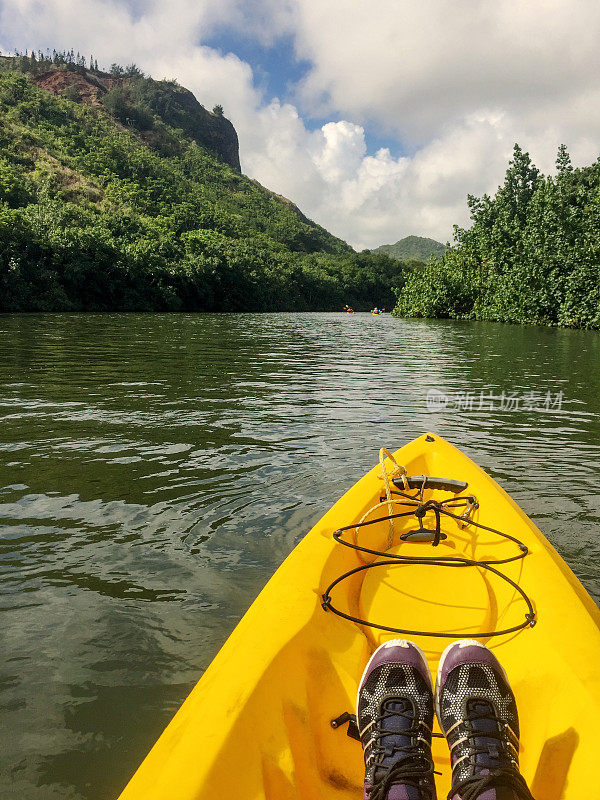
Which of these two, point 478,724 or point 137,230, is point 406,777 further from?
point 137,230

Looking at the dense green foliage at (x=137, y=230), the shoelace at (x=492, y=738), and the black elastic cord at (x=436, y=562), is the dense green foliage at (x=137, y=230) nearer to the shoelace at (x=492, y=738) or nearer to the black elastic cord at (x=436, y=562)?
the black elastic cord at (x=436, y=562)

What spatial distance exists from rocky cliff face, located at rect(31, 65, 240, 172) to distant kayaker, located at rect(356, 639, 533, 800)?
119 meters

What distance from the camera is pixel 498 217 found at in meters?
46.3

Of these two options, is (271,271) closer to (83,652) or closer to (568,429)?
(568,429)

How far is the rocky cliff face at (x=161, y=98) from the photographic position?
10668 centimetres

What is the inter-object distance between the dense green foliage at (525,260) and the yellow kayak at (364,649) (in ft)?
110

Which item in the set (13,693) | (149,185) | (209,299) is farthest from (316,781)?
(149,185)

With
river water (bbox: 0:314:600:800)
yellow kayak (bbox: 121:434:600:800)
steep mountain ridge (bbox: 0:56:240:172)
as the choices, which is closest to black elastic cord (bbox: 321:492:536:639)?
yellow kayak (bbox: 121:434:600:800)

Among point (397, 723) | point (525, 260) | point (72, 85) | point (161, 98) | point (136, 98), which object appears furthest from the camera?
point (161, 98)

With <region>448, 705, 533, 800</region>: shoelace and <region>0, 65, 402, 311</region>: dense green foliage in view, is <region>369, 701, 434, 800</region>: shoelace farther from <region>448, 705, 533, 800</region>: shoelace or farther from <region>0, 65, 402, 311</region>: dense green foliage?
<region>0, 65, 402, 311</region>: dense green foliage

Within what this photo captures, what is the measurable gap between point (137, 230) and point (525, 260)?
35.9 m

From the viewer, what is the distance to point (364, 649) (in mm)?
2502

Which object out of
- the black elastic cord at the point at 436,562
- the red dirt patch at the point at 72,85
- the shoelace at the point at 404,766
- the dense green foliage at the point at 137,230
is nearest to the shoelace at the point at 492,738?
the shoelace at the point at 404,766

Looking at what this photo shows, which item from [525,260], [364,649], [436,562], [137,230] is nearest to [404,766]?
[364,649]
